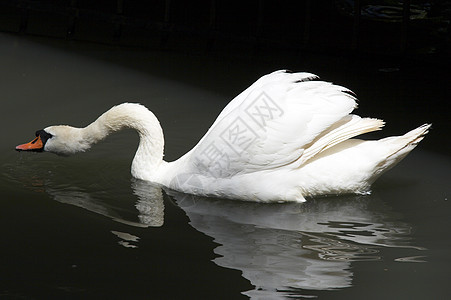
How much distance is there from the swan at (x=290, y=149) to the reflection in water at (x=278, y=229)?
141mm

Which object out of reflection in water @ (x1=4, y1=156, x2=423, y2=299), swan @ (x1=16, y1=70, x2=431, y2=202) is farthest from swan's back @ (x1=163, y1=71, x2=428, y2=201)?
reflection in water @ (x1=4, y1=156, x2=423, y2=299)

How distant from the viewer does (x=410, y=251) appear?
5539 millimetres

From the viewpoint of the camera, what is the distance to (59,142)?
23.6ft

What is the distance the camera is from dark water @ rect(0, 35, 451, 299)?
Result: 4.95 meters

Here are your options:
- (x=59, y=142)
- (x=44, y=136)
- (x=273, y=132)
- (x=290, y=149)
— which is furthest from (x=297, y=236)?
(x=44, y=136)

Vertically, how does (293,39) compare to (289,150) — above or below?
above

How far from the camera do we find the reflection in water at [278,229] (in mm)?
5086

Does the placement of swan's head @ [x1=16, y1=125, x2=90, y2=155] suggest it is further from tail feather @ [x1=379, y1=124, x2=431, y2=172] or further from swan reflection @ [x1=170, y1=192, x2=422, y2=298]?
tail feather @ [x1=379, y1=124, x2=431, y2=172]

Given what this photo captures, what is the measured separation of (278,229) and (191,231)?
2.13ft

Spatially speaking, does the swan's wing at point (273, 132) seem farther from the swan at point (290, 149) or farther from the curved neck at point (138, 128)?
the curved neck at point (138, 128)

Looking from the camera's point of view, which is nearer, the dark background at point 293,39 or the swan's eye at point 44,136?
the swan's eye at point 44,136

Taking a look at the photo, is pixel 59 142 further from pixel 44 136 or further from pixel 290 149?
pixel 290 149

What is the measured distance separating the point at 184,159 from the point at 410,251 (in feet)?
7.26

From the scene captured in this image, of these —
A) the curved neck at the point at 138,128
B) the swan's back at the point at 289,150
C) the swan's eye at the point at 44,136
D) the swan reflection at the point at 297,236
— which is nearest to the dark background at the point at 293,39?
the swan's back at the point at 289,150
